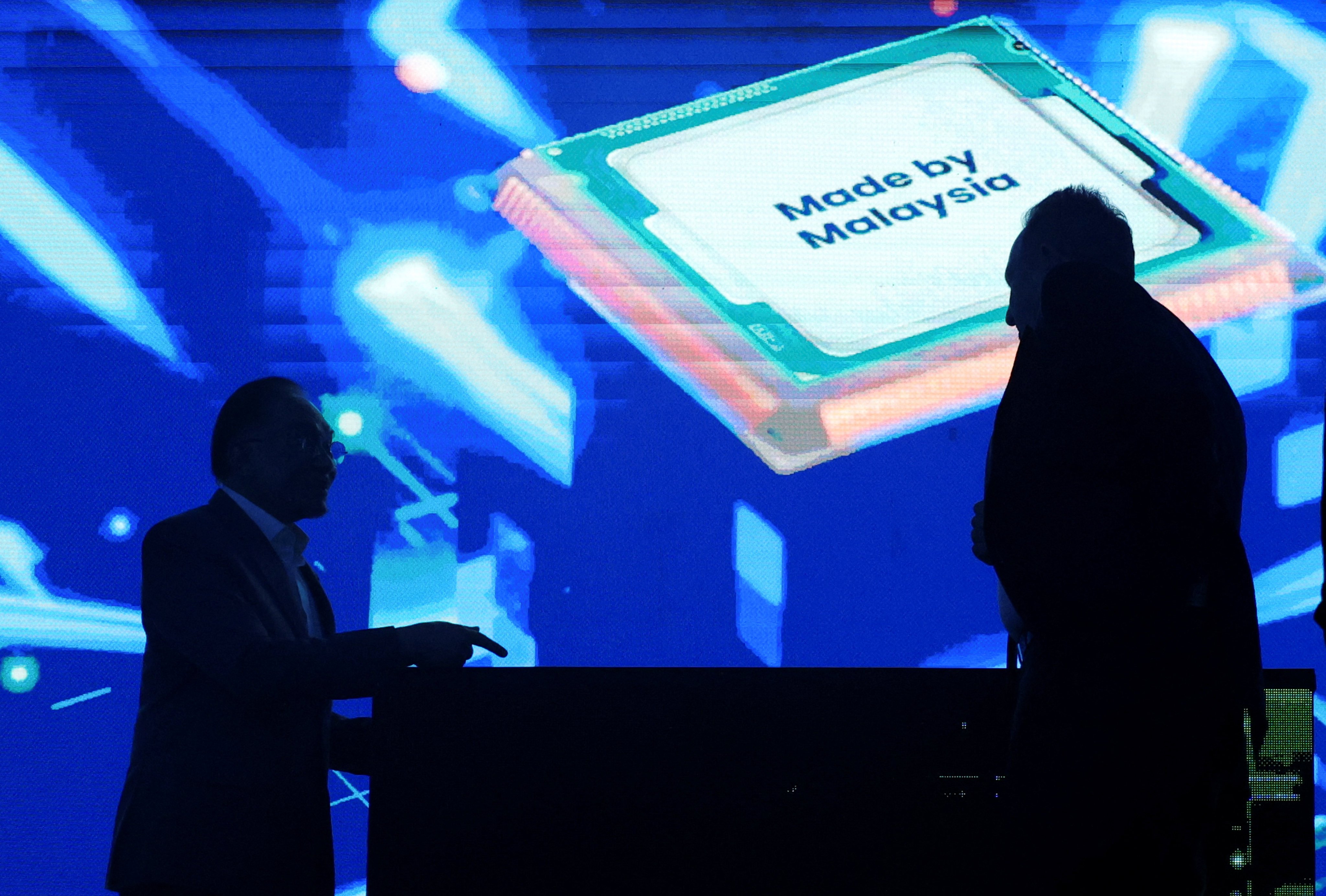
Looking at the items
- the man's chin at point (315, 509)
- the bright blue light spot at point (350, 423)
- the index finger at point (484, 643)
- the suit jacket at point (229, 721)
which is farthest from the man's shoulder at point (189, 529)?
the bright blue light spot at point (350, 423)

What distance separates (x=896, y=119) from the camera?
96.7 inches

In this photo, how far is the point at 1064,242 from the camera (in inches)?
49.4

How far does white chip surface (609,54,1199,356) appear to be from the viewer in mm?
2365

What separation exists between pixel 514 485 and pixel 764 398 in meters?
0.51

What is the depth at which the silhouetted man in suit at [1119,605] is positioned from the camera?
42.1 inches

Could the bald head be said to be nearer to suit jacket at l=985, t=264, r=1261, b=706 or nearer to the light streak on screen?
suit jacket at l=985, t=264, r=1261, b=706

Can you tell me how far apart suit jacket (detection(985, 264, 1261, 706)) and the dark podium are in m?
0.15

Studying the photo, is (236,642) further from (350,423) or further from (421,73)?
(421,73)

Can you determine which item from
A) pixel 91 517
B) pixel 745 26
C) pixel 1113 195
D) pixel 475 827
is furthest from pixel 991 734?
pixel 91 517

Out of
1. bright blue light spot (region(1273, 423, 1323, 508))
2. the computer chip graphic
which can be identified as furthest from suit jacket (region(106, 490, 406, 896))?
bright blue light spot (region(1273, 423, 1323, 508))

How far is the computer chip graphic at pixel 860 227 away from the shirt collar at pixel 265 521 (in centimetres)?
98

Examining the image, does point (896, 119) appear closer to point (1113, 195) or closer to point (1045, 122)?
point (1045, 122)

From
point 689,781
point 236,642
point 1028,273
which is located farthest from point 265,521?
point 1028,273

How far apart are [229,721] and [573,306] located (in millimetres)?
1217
